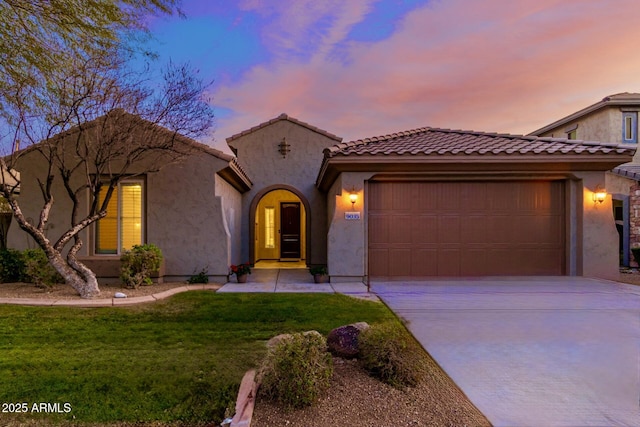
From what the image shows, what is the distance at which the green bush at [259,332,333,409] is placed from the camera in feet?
9.34

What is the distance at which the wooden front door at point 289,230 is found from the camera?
15.5 metres

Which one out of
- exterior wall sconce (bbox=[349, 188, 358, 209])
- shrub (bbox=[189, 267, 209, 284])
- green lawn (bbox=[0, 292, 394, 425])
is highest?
exterior wall sconce (bbox=[349, 188, 358, 209])

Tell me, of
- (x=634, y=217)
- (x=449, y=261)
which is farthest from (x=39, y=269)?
(x=634, y=217)

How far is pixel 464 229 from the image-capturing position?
955 centimetres

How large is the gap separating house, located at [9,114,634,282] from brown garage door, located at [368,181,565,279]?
3 cm

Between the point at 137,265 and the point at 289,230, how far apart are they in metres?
8.02

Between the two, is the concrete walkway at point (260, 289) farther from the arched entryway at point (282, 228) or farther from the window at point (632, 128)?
the window at point (632, 128)

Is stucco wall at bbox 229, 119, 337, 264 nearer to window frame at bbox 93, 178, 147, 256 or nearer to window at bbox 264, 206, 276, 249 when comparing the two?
window at bbox 264, 206, 276, 249

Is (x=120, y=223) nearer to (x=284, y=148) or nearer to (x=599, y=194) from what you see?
(x=284, y=148)

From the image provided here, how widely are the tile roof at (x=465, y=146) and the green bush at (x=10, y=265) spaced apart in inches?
303

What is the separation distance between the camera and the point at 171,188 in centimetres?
912

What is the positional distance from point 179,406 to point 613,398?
3.79 metres

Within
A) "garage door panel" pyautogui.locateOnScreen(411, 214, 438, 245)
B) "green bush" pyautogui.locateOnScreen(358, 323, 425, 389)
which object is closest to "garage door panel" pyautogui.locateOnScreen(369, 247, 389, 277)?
"garage door panel" pyautogui.locateOnScreen(411, 214, 438, 245)

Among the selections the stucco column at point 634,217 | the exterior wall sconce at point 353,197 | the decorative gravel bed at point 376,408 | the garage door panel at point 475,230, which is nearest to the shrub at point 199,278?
the exterior wall sconce at point 353,197
